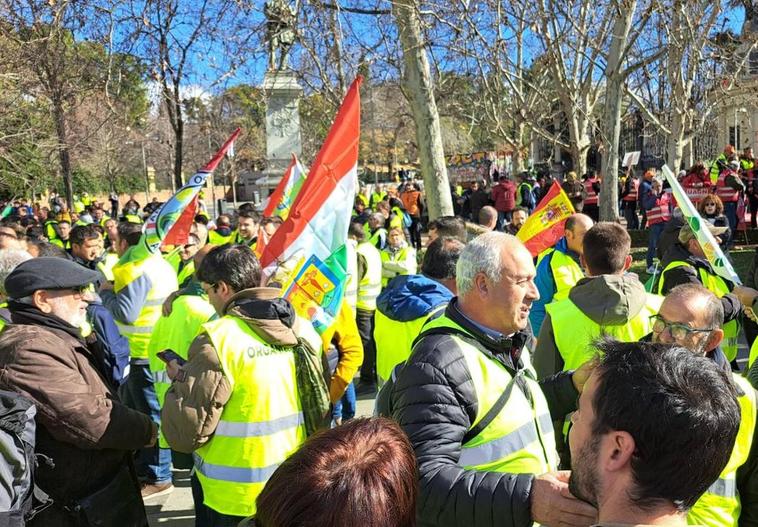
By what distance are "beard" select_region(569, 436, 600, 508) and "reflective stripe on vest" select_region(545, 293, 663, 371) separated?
1864 millimetres

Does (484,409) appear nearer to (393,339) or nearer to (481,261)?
(481,261)

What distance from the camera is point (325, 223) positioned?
374 cm

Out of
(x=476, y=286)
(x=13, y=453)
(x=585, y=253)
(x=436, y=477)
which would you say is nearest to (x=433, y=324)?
(x=476, y=286)

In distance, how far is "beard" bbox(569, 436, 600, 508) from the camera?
1.61 metres

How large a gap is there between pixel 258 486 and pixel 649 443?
6.45 ft

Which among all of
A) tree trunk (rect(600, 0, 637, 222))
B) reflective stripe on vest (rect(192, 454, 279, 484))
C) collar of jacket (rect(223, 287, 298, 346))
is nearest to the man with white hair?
collar of jacket (rect(223, 287, 298, 346))

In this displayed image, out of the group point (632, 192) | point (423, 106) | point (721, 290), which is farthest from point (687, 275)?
point (632, 192)

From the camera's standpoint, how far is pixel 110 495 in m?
2.89

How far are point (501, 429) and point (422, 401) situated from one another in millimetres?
345

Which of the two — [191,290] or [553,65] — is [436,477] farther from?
[553,65]

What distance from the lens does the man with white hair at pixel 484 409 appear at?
1837mm

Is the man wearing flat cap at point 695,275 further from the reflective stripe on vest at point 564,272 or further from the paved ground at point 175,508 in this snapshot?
the paved ground at point 175,508

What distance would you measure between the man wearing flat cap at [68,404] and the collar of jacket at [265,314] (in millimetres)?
634

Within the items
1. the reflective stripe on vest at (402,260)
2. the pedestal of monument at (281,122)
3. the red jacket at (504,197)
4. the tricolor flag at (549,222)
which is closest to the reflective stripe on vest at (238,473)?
the tricolor flag at (549,222)
